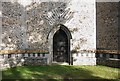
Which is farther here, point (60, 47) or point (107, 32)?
point (60, 47)

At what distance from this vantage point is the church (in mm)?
12922

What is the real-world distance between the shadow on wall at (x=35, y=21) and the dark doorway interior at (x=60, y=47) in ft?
2.18

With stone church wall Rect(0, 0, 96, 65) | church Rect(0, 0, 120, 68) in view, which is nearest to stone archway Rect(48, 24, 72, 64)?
church Rect(0, 0, 120, 68)

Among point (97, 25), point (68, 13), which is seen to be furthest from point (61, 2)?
point (97, 25)

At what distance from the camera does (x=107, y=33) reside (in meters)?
13.2

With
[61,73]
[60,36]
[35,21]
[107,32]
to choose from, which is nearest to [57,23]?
[60,36]

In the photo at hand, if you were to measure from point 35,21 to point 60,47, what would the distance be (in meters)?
2.33

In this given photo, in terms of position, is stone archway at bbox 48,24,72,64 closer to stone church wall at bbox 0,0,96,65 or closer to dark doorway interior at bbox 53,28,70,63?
dark doorway interior at bbox 53,28,70,63

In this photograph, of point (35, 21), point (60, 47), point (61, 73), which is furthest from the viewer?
point (60, 47)

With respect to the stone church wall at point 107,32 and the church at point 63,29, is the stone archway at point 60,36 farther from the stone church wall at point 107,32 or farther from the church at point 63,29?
the stone church wall at point 107,32

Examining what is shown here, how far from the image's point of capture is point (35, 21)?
517 inches

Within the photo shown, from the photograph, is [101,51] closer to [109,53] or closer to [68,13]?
[109,53]

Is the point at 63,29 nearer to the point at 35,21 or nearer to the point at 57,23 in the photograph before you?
the point at 57,23

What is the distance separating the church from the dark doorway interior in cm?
7
